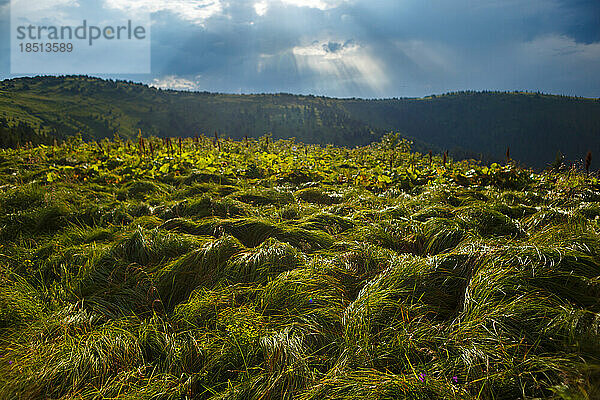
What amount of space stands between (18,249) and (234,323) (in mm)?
3550

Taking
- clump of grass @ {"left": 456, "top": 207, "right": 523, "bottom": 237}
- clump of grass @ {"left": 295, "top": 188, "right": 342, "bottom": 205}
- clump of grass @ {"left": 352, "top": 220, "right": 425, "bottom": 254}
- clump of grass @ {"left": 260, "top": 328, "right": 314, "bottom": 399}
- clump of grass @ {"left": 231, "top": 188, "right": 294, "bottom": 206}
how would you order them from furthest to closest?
1. clump of grass @ {"left": 295, "top": 188, "right": 342, "bottom": 205}
2. clump of grass @ {"left": 231, "top": 188, "right": 294, "bottom": 206}
3. clump of grass @ {"left": 456, "top": 207, "right": 523, "bottom": 237}
4. clump of grass @ {"left": 352, "top": 220, "right": 425, "bottom": 254}
5. clump of grass @ {"left": 260, "top": 328, "right": 314, "bottom": 399}

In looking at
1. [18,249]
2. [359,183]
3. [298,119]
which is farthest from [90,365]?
[298,119]

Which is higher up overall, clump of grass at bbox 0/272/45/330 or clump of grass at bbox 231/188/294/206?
clump of grass at bbox 231/188/294/206

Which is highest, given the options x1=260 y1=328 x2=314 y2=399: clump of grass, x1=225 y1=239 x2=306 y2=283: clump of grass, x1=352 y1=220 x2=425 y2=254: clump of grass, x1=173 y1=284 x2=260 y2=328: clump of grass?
x1=352 y1=220 x2=425 y2=254: clump of grass

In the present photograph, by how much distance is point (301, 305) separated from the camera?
9.05ft

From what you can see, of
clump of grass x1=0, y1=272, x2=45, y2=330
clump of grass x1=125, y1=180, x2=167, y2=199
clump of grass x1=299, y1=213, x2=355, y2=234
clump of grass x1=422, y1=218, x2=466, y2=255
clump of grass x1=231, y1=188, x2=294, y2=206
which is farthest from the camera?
clump of grass x1=125, y1=180, x2=167, y2=199

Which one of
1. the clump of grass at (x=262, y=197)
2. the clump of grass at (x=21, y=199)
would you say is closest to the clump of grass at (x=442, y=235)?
the clump of grass at (x=262, y=197)

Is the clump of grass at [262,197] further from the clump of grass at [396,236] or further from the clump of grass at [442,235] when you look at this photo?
the clump of grass at [442,235]

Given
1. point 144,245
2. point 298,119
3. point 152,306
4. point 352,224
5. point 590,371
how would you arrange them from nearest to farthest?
1. point 590,371
2. point 152,306
3. point 144,245
4. point 352,224
5. point 298,119

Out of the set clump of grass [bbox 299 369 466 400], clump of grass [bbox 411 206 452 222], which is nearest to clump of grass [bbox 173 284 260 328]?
clump of grass [bbox 299 369 466 400]

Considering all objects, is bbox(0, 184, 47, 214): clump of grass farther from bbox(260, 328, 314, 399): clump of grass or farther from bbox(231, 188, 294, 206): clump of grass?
bbox(260, 328, 314, 399): clump of grass

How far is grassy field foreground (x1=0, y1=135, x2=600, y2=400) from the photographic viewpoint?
199 cm

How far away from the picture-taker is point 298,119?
194m

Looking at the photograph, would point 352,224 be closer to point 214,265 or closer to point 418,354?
point 214,265
